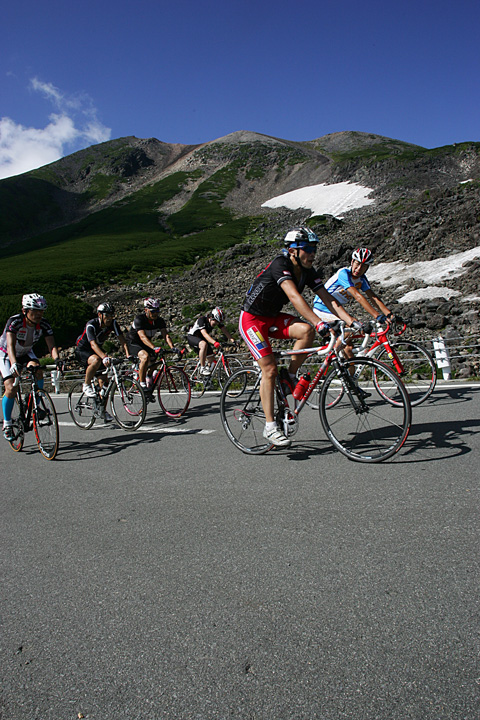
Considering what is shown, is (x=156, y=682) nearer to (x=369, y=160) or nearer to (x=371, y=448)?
(x=371, y=448)

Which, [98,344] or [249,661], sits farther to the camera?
[98,344]

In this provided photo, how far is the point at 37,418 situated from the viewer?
23.0 feet

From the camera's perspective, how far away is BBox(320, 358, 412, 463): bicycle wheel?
4.72 meters

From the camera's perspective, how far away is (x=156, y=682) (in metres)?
2.10

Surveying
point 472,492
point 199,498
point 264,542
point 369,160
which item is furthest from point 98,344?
point 369,160

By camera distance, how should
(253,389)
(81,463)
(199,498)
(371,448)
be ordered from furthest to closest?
1. (81,463)
2. (253,389)
3. (371,448)
4. (199,498)

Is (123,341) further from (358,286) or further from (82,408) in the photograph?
(358,286)

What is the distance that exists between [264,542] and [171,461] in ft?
8.96

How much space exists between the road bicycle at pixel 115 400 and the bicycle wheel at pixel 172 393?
0.77 meters

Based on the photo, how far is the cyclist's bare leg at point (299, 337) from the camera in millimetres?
5172

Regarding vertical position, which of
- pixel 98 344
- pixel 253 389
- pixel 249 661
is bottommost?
pixel 249 661

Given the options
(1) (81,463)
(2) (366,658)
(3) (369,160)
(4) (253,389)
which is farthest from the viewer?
(3) (369,160)

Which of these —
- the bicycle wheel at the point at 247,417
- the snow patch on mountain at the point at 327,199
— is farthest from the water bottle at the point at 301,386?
the snow patch on mountain at the point at 327,199

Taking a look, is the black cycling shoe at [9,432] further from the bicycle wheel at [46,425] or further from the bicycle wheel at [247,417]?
the bicycle wheel at [247,417]
